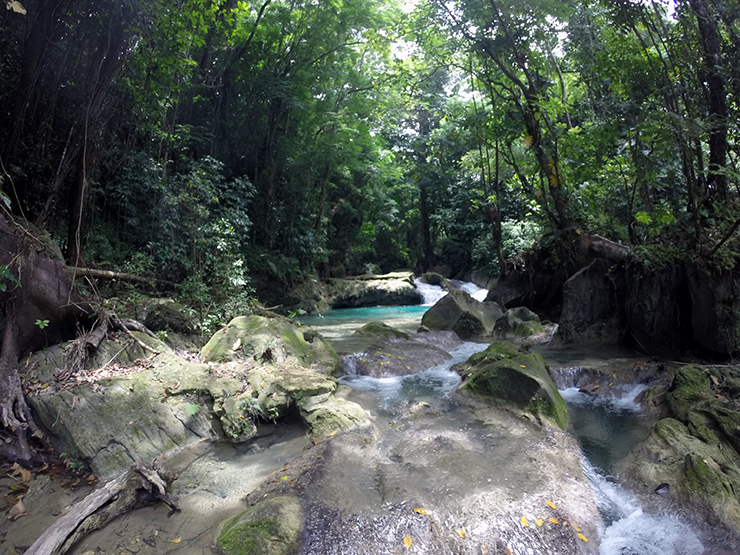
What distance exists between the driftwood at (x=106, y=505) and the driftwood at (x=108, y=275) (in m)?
3.27

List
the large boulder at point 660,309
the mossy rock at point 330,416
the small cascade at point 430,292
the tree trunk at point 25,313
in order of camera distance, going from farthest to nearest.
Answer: the small cascade at point 430,292 → the large boulder at point 660,309 → the mossy rock at point 330,416 → the tree trunk at point 25,313

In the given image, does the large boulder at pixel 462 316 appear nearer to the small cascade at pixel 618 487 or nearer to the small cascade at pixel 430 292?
the small cascade at pixel 618 487

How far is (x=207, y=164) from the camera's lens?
1066 centimetres

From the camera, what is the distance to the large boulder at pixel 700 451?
3.55m

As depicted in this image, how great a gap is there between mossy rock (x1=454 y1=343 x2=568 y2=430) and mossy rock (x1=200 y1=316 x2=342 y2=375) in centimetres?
263

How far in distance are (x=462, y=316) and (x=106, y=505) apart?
920 cm

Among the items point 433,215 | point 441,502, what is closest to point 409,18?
point 441,502

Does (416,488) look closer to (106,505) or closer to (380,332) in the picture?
(106,505)

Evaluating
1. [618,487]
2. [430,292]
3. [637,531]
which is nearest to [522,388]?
[618,487]

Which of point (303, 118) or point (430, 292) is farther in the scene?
point (430, 292)

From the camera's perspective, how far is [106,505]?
340 centimetres

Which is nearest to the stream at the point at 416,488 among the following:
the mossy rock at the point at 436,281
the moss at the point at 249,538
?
the moss at the point at 249,538

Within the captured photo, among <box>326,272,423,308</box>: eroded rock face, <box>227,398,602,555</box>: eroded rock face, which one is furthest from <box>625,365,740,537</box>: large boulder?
<box>326,272,423,308</box>: eroded rock face

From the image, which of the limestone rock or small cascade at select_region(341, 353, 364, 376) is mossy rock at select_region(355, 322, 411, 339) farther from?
the limestone rock
